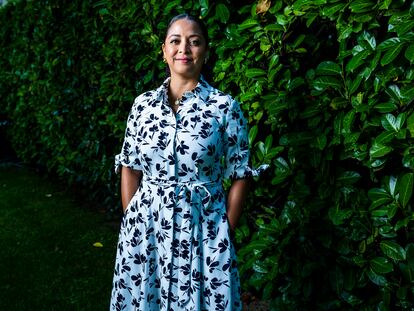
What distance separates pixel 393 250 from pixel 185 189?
1101 mm

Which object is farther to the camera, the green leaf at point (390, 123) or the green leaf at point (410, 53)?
the green leaf at point (390, 123)

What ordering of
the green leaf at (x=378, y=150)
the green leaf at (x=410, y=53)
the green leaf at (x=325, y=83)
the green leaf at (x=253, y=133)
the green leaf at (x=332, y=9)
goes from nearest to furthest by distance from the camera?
the green leaf at (x=410, y=53) < the green leaf at (x=378, y=150) < the green leaf at (x=332, y=9) < the green leaf at (x=325, y=83) < the green leaf at (x=253, y=133)

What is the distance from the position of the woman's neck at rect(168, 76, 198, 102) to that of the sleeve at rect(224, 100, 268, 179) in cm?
22

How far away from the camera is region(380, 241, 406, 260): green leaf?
2.64 m

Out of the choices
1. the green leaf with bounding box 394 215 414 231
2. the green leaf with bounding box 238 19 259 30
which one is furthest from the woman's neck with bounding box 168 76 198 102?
the green leaf with bounding box 394 215 414 231

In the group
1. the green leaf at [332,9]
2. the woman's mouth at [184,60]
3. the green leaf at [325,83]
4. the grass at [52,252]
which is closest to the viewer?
the woman's mouth at [184,60]

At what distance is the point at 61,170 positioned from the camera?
22.0ft

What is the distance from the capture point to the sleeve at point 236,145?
2.45 metres

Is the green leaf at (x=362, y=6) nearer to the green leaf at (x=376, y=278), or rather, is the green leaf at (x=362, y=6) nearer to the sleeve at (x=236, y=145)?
the sleeve at (x=236, y=145)

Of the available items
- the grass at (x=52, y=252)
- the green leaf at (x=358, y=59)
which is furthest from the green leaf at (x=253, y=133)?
the grass at (x=52, y=252)

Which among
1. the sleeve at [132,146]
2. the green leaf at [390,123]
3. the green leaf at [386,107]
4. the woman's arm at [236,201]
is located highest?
the green leaf at [386,107]

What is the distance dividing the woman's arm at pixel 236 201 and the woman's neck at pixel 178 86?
50 centimetres

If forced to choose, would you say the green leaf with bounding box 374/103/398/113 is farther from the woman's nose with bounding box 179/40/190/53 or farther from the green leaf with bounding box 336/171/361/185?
the woman's nose with bounding box 179/40/190/53

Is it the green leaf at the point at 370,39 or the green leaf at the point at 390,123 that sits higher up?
the green leaf at the point at 370,39
